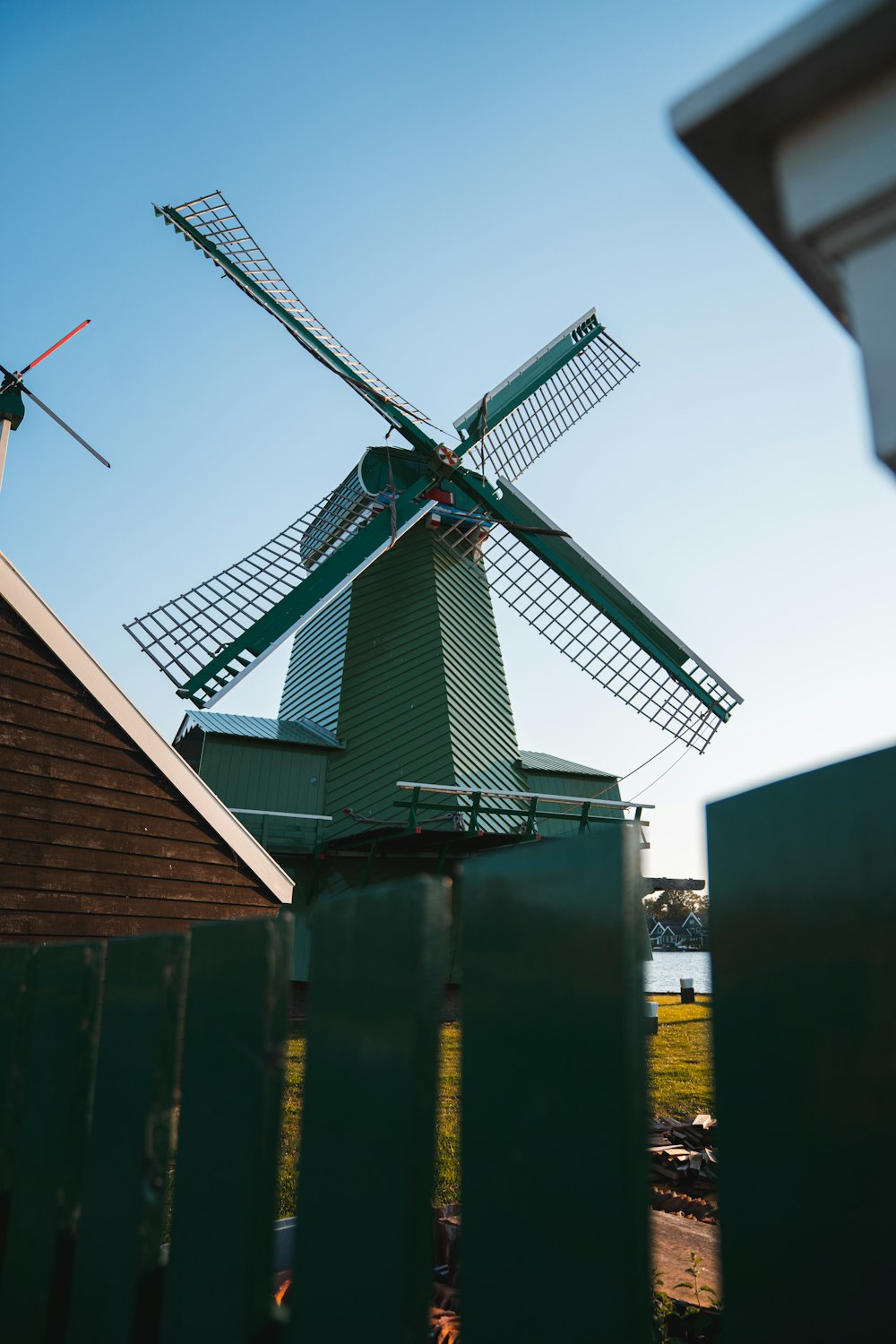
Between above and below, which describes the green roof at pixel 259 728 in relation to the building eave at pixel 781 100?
above

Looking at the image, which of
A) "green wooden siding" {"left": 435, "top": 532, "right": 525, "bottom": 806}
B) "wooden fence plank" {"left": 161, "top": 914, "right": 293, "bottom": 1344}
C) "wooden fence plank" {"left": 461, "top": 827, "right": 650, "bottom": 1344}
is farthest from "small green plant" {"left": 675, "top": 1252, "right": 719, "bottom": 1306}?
"green wooden siding" {"left": 435, "top": 532, "right": 525, "bottom": 806}

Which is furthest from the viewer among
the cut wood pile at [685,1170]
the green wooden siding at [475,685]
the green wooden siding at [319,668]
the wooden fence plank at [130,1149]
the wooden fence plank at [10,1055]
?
the green wooden siding at [319,668]

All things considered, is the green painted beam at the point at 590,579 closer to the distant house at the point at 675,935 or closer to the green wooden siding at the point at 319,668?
the green wooden siding at the point at 319,668

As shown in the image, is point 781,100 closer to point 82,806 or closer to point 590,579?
point 82,806

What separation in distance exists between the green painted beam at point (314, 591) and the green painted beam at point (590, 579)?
1.32 metres

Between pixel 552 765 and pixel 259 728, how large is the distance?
484 cm

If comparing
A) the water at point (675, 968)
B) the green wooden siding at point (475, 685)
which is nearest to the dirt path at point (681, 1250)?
the green wooden siding at point (475, 685)

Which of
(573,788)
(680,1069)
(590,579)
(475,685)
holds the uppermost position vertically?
(590,579)

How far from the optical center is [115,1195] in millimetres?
1147

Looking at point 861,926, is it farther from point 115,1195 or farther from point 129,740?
point 129,740

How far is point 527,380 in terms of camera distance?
1731cm

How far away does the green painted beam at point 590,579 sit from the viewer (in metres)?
14.6

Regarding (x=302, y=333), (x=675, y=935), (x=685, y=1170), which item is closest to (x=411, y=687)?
(x=302, y=333)

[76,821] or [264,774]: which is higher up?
[264,774]
